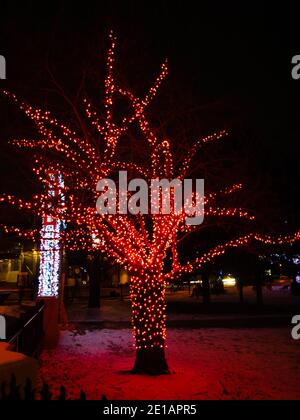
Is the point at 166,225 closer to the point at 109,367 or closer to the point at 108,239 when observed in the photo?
the point at 108,239

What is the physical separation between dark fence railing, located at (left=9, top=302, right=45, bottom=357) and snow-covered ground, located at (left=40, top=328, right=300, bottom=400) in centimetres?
42

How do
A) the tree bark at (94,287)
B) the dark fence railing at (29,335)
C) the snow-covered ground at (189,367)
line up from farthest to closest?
the tree bark at (94,287) → the dark fence railing at (29,335) → the snow-covered ground at (189,367)

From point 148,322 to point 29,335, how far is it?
2.55m

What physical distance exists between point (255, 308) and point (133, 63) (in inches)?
671

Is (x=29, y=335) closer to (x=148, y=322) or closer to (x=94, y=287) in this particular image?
(x=148, y=322)

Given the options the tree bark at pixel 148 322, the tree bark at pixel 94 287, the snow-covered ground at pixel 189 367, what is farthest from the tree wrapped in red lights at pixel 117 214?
the tree bark at pixel 94 287

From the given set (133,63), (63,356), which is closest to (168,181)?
(133,63)

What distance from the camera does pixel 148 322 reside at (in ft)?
31.5

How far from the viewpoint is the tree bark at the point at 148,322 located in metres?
9.38

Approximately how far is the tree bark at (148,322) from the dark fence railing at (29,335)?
6.99 feet
